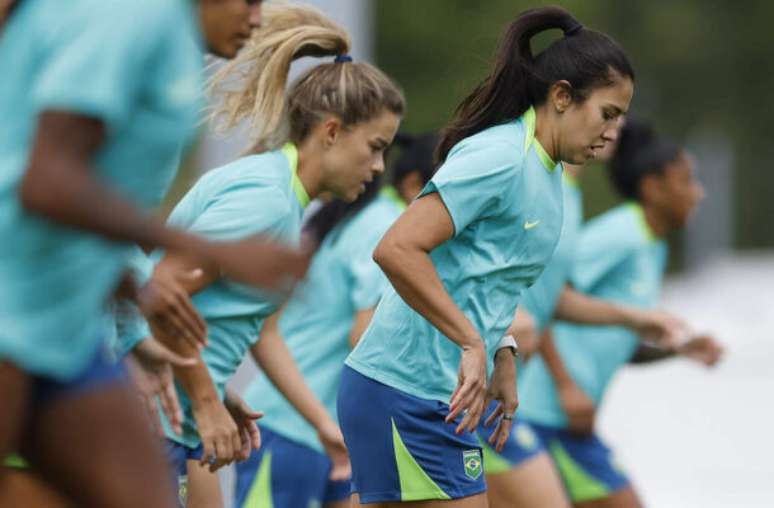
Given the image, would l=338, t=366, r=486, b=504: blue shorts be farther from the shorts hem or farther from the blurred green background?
the blurred green background

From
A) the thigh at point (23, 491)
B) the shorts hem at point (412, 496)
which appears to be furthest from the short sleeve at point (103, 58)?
the shorts hem at point (412, 496)

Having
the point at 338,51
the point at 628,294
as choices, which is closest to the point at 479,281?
the point at 338,51

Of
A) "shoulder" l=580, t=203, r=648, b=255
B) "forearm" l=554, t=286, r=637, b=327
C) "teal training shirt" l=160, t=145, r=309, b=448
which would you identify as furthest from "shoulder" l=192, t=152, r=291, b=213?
"shoulder" l=580, t=203, r=648, b=255

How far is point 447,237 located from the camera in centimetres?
489

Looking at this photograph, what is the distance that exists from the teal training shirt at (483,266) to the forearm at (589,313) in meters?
2.41

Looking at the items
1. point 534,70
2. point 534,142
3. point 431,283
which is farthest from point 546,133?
point 431,283

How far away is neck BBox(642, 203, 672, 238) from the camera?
831 centimetres

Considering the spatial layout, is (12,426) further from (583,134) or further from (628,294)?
(628,294)

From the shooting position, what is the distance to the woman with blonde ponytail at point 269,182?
5098 millimetres

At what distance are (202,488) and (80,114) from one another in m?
2.37

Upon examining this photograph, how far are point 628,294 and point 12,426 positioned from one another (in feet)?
15.9

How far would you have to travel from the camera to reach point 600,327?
25.5 ft

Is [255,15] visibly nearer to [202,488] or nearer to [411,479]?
[411,479]

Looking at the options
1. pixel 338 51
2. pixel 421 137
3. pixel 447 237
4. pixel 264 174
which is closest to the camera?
pixel 447 237
